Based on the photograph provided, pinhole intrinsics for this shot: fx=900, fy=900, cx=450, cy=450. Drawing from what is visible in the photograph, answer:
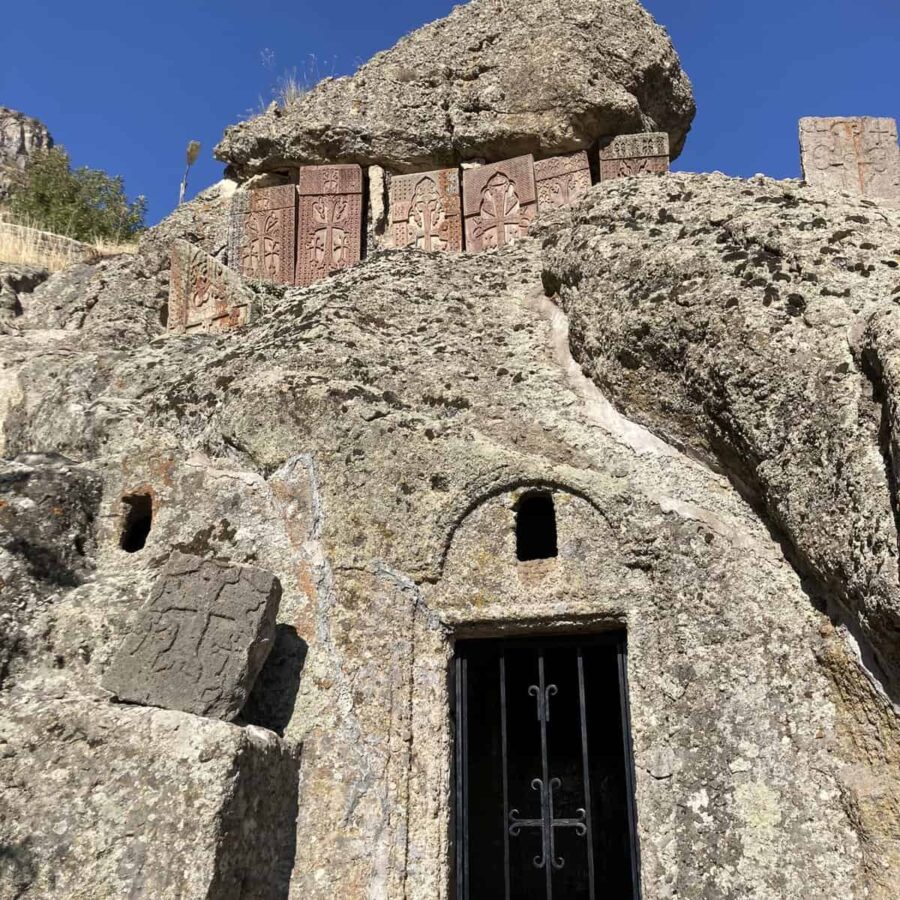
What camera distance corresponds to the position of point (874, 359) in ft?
13.0

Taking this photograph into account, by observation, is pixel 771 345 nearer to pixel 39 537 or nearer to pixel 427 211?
pixel 39 537

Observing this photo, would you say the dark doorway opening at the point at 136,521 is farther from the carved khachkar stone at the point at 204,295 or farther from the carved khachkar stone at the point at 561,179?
the carved khachkar stone at the point at 561,179

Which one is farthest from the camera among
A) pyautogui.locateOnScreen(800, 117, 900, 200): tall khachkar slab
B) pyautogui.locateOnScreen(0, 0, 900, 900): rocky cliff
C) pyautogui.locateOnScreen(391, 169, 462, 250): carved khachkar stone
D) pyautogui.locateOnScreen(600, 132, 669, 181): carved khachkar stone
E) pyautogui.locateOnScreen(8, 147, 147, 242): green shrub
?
pyautogui.locateOnScreen(8, 147, 147, 242): green shrub

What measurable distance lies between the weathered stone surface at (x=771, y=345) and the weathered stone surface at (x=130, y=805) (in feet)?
8.81

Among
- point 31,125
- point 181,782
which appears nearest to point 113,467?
point 181,782

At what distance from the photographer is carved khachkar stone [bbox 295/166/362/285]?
7906mm

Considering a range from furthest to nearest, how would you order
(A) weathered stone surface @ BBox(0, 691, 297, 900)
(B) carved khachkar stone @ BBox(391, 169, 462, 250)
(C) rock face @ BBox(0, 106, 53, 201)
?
(C) rock face @ BBox(0, 106, 53, 201)
(B) carved khachkar stone @ BBox(391, 169, 462, 250)
(A) weathered stone surface @ BBox(0, 691, 297, 900)

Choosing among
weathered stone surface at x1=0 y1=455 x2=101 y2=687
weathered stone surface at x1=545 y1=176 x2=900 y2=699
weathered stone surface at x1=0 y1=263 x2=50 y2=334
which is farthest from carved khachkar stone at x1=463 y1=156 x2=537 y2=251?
weathered stone surface at x1=0 y1=263 x2=50 y2=334

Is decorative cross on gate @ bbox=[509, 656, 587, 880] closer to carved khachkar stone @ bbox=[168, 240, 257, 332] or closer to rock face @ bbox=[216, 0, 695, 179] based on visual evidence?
carved khachkar stone @ bbox=[168, 240, 257, 332]

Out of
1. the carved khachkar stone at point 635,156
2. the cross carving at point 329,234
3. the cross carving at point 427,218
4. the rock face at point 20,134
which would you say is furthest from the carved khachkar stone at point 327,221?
the rock face at point 20,134

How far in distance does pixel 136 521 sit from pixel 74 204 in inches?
460

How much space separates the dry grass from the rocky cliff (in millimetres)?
5693

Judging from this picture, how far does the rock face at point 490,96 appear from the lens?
8.05 m

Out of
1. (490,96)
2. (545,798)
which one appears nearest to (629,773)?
(545,798)
